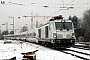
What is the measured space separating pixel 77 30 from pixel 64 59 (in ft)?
154

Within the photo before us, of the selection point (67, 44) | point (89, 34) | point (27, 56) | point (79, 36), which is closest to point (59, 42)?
point (67, 44)

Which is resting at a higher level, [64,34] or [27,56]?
[64,34]

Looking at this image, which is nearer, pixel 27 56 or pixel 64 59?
pixel 27 56

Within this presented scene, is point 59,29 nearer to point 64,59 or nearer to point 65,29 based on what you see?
point 65,29

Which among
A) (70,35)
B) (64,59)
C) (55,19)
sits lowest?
(64,59)

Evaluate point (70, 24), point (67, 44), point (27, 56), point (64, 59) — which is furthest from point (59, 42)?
point (27, 56)

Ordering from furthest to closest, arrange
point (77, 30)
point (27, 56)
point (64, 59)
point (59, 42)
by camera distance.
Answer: point (77, 30), point (59, 42), point (64, 59), point (27, 56)

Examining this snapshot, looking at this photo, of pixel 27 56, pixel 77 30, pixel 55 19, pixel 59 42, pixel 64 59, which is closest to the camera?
pixel 27 56

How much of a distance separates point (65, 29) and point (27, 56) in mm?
10788

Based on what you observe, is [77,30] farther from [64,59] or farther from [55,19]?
[64,59]

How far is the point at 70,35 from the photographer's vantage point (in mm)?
22297

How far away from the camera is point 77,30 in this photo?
2371 inches

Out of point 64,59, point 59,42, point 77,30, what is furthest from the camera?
point 77,30

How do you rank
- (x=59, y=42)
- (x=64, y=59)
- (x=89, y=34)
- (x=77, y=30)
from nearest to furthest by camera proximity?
1. (x=64, y=59)
2. (x=59, y=42)
3. (x=89, y=34)
4. (x=77, y=30)
